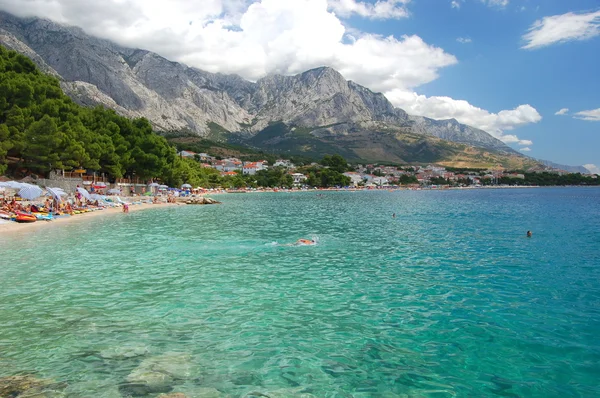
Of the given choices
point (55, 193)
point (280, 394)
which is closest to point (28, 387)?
point (280, 394)

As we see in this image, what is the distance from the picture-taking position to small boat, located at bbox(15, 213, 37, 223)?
31903 millimetres

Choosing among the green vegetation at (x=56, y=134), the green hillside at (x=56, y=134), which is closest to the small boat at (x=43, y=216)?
the green vegetation at (x=56, y=134)

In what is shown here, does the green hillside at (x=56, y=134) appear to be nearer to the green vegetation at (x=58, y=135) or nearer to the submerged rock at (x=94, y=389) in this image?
the green vegetation at (x=58, y=135)

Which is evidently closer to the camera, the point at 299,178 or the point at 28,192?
the point at 28,192

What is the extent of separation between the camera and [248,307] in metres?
11.7

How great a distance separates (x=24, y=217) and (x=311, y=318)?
102 feet

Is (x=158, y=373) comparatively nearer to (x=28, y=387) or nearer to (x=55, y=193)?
(x=28, y=387)

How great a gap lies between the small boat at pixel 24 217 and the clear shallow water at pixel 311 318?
11.8 meters

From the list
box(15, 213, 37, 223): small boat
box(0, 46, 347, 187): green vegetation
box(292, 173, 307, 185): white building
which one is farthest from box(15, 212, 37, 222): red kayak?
box(292, 173, 307, 185): white building

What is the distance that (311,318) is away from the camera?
10.8 m

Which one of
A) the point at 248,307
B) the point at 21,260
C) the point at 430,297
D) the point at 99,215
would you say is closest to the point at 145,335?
the point at 248,307

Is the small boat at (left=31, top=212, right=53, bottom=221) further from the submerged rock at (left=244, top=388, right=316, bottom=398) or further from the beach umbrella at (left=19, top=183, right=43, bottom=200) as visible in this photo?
the submerged rock at (left=244, top=388, right=316, bottom=398)

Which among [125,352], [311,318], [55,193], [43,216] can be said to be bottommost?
[311,318]

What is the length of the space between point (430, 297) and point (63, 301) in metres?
11.4
